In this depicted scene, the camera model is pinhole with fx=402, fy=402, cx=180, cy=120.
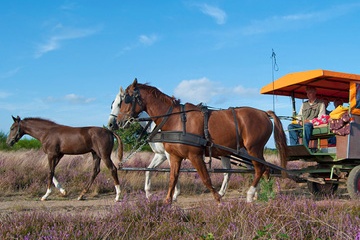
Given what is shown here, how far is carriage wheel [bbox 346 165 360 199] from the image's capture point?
27.1 feet

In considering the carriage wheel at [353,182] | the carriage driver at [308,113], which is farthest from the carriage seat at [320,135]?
the carriage wheel at [353,182]

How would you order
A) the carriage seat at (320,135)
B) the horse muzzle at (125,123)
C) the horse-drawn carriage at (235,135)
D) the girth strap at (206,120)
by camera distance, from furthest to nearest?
the carriage seat at (320,135) → the horse muzzle at (125,123) → the girth strap at (206,120) → the horse-drawn carriage at (235,135)

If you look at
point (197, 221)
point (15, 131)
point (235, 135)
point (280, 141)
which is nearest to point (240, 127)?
point (235, 135)

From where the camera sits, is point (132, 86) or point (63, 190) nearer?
point (132, 86)

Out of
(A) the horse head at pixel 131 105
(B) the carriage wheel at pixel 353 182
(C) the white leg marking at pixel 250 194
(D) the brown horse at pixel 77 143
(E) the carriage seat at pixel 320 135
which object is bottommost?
(C) the white leg marking at pixel 250 194

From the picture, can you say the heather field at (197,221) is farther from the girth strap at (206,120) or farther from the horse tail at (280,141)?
the horse tail at (280,141)

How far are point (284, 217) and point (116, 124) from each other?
4331mm

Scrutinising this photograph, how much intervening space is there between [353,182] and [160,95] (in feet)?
14.4

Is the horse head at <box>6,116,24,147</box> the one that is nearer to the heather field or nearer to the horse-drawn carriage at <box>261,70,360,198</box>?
the heather field

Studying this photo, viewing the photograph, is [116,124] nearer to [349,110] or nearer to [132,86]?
[132,86]

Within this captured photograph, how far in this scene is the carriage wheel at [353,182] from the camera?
826cm

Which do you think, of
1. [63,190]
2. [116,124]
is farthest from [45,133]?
[116,124]

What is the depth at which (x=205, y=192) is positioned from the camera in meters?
11.1

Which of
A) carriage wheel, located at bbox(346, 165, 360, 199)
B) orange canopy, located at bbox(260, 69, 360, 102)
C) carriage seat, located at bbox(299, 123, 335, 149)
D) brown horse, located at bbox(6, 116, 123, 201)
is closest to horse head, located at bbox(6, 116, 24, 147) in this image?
brown horse, located at bbox(6, 116, 123, 201)
